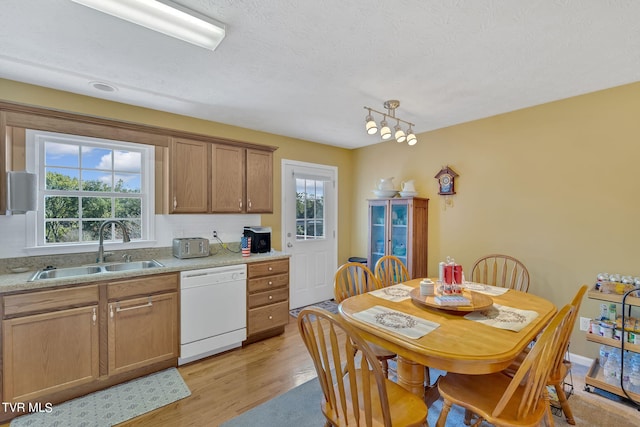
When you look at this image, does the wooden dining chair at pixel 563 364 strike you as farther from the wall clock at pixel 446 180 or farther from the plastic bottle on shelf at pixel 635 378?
the wall clock at pixel 446 180

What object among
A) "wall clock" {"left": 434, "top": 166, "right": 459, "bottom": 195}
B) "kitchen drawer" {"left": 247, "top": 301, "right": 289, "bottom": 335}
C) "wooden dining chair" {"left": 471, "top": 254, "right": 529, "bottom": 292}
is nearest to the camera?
"wooden dining chair" {"left": 471, "top": 254, "right": 529, "bottom": 292}

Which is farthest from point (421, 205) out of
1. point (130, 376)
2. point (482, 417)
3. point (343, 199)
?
point (130, 376)

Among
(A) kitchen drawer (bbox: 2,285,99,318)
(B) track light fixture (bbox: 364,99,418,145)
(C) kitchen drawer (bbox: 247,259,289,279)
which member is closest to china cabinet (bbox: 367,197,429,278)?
(B) track light fixture (bbox: 364,99,418,145)

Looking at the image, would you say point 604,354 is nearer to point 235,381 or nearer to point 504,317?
point 504,317

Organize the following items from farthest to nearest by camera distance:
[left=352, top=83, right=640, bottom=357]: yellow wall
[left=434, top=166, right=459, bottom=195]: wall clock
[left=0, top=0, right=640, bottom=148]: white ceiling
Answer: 1. [left=434, top=166, right=459, bottom=195]: wall clock
2. [left=352, top=83, right=640, bottom=357]: yellow wall
3. [left=0, top=0, right=640, bottom=148]: white ceiling

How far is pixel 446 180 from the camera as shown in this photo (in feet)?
11.3

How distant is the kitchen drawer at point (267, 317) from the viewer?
2.95m

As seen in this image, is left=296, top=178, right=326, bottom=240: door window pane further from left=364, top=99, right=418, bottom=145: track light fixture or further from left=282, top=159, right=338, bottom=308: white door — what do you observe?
left=364, top=99, right=418, bottom=145: track light fixture

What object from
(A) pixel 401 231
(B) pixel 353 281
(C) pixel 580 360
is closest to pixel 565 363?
(C) pixel 580 360

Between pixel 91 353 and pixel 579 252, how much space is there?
4.08m

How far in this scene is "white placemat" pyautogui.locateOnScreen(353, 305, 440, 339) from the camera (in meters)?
1.50

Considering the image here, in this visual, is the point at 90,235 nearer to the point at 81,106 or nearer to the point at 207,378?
the point at 81,106

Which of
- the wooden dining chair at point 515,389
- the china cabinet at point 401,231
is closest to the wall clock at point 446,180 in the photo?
the china cabinet at point 401,231

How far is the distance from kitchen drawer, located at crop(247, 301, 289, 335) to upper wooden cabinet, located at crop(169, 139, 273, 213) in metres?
1.10
